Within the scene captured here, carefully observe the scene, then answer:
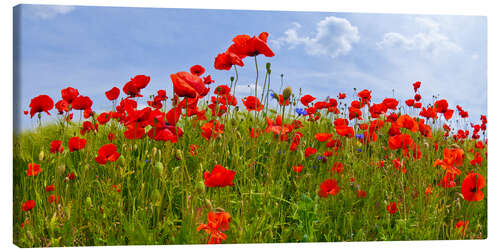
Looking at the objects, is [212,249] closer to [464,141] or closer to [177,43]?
[177,43]

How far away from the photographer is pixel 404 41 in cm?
288

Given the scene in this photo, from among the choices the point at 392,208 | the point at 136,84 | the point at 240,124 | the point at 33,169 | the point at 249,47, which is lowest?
the point at 392,208

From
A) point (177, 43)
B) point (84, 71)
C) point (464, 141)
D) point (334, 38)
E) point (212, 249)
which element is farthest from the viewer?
point (464, 141)

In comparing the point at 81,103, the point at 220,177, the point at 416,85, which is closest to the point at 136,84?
the point at 81,103

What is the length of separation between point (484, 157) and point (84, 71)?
8.72 ft

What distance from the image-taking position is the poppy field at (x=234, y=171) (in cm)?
220

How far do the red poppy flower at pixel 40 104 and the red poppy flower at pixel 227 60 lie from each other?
2.96ft

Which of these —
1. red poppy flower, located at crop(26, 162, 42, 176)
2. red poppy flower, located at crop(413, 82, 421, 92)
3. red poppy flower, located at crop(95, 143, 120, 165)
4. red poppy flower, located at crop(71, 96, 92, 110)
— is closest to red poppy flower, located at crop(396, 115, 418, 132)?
red poppy flower, located at crop(413, 82, 421, 92)

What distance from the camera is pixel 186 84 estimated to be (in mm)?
1970

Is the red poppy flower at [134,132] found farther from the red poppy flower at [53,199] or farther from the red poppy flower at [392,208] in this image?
the red poppy flower at [392,208]

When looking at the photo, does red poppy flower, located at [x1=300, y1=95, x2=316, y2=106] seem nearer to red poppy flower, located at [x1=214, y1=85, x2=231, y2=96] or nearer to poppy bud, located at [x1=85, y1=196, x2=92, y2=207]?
red poppy flower, located at [x1=214, y1=85, x2=231, y2=96]

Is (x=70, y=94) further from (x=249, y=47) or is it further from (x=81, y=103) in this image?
(x=249, y=47)

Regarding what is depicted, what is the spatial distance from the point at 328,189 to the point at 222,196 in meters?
0.62

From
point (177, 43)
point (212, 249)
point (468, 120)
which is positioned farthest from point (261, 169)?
point (468, 120)
